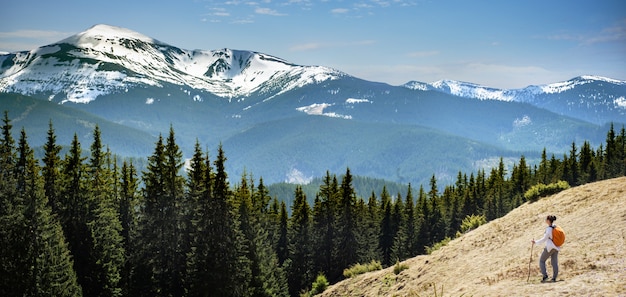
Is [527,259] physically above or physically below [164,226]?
above

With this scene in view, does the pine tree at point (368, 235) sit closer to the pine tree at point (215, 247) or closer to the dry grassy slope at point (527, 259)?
the pine tree at point (215, 247)

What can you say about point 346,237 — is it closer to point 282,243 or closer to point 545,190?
point 282,243

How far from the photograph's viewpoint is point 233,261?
123 feet

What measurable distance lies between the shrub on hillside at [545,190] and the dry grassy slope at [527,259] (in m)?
1.19

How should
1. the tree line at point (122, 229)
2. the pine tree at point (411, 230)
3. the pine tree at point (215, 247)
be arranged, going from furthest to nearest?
the pine tree at point (411, 230) → the pine tree at point (215, 247) → the tree line at point (122, 229)

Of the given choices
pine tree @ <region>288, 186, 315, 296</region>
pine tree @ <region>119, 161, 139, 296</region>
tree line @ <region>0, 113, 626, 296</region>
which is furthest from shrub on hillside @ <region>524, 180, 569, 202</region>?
pine tree @ <region>288, 186, 315, 296</region>

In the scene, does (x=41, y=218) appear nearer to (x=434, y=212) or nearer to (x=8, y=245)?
(x=8, y=245)

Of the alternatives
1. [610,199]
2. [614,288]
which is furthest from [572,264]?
[610,199]

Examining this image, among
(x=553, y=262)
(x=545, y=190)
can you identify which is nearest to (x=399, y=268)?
(x=545, y=190)

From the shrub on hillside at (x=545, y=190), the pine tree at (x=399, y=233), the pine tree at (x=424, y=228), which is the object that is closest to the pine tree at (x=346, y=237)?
the pine tree at (x=399, y=233)

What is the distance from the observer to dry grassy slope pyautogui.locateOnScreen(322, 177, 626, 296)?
16.8 m

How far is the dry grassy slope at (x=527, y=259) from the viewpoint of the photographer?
1678 cm

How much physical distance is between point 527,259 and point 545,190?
13868mm

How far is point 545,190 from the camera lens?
33.4m
